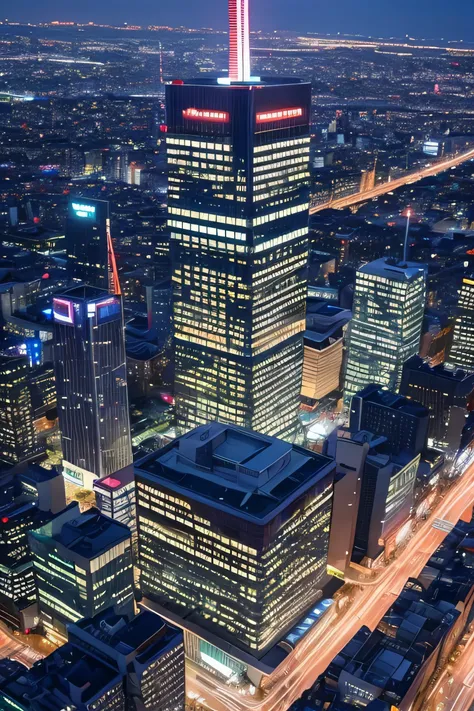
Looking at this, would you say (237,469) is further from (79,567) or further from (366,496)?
(366,496)

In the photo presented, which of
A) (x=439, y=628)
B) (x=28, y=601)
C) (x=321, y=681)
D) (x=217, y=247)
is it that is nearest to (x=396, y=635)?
(x=439, y=628)

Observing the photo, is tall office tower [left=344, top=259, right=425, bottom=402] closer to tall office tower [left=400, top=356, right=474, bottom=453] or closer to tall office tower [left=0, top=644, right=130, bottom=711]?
tall office tower [left=400, top=356, right=474, bottom=453]

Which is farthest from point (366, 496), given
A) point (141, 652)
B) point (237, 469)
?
point (141, 652)

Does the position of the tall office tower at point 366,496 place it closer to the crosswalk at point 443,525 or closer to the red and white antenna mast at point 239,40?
the crosswalk at point 443,525

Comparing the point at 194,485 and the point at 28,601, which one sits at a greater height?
the point at 194,485

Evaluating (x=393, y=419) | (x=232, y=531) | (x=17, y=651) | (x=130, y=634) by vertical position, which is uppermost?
(x=232, y=531)

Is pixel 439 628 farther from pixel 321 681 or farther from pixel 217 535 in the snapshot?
pixel 217 535
